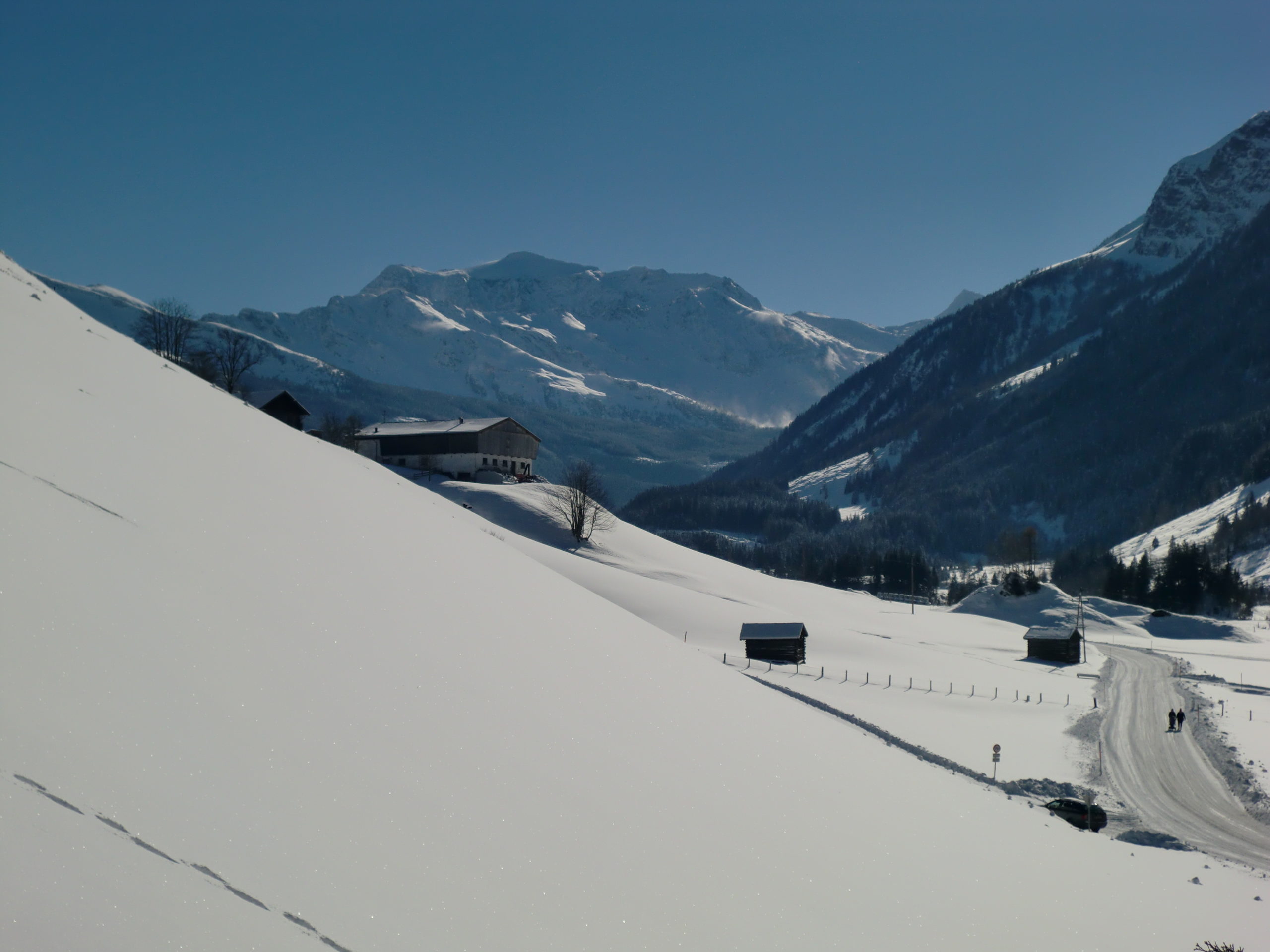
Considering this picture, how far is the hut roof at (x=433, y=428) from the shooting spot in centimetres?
8162

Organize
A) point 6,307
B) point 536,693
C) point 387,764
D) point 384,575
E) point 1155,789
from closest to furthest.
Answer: point 387,764, point 536,693, point 384,575, point 6,307, point 1155,789

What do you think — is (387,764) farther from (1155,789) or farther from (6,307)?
(1155,789)

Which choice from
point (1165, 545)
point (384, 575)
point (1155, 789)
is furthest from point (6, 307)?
point (1165, 545)

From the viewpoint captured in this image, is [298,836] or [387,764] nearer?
[298,836]

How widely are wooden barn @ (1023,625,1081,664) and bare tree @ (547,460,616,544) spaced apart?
36204 millimetres

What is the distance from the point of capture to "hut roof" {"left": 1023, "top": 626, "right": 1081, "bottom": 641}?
63219 mm

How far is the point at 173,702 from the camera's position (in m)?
7.14

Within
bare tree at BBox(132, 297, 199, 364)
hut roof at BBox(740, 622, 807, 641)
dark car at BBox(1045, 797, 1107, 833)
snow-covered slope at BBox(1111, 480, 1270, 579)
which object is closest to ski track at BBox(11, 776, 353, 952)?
dark car at BBox(1045, 797, 1107, 833)

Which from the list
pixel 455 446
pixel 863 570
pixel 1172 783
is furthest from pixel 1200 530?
pixel 1172 783

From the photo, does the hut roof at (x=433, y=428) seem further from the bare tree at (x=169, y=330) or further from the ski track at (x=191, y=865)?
the ski track at (x=191, y=865)

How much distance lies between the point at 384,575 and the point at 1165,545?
587ft

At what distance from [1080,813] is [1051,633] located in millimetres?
44088

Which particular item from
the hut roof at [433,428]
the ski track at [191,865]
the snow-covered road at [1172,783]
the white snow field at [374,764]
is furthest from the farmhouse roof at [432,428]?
the ski track at [191,865]

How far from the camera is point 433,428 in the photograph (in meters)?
84.5
